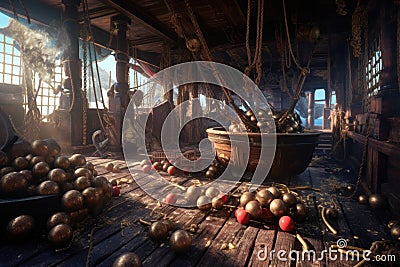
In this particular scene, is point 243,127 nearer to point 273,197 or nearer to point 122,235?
point 273,197

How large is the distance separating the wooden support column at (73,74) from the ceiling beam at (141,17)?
3.04 feet

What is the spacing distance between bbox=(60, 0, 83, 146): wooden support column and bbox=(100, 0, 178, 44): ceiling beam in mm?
927

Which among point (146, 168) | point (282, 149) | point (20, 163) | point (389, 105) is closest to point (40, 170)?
point (20, 163)

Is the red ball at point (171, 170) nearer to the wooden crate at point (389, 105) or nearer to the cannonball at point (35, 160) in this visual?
the cannonball at point (35, 160)

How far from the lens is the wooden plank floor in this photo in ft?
5.62

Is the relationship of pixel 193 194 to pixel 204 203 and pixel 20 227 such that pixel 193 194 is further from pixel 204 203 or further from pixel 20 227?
pixel 20 227

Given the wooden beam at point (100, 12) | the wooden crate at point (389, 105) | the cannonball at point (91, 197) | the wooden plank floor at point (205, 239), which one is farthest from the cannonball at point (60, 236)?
the wooden beam at point (100, 12)

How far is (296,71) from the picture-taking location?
32.7 feet

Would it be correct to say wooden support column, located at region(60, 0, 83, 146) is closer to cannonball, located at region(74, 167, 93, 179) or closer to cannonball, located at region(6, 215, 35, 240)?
cannonball, located at region(74, 167, 93, 179)

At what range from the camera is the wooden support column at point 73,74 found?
5359 millimetres

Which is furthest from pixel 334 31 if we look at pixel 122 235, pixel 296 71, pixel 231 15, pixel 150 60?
pixel 150 60

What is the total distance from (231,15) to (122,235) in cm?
542

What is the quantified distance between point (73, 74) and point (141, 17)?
2180mm

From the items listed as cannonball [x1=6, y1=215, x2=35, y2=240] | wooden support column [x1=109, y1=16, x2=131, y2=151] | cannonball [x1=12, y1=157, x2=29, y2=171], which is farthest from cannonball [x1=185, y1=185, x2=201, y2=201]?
wooden support column [x1=109, y1=16, x2=131, y2=151]
